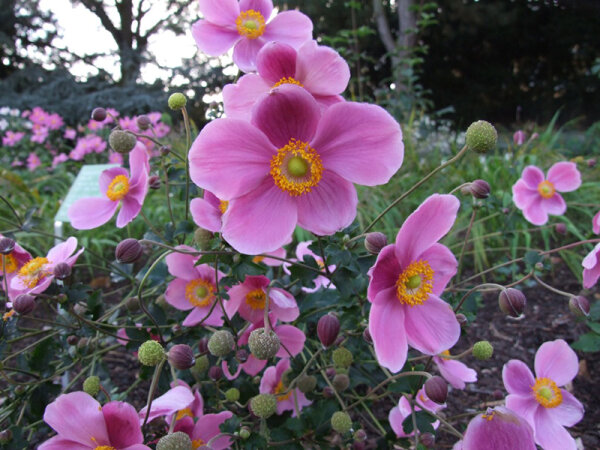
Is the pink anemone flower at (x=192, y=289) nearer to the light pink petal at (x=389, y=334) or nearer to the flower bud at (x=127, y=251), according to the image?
the flower bud at (x=127, y=251)

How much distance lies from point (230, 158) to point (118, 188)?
1.60 feet

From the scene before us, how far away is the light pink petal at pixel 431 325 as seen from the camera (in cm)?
82

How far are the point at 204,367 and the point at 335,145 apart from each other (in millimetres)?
625

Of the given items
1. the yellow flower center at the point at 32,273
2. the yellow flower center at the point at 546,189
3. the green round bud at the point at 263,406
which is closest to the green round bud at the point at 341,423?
the green round bud at the point at 263,406

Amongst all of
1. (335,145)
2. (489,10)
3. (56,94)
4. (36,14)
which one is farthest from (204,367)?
(36,14)

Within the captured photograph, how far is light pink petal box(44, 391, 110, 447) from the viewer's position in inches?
29.5

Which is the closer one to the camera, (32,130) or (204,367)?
(204,367)

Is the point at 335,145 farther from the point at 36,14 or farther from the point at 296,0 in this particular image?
the point at 36,14

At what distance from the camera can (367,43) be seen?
41.3ft

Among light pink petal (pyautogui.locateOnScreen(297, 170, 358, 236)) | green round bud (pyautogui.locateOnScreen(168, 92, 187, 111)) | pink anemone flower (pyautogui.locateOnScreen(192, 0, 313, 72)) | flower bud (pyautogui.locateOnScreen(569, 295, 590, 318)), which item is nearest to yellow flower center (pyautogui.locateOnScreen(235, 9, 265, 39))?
pink anemone flower (pyautogui.locateOnScreen(192, 0, 313, 72))

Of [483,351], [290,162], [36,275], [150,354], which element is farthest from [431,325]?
[36,275]

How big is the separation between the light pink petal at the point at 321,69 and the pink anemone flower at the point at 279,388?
690mm

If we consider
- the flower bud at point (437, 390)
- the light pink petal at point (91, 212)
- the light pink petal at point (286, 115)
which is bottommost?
the flower bud at point (437, 390)

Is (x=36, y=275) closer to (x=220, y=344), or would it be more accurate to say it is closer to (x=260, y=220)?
(x=220, y=344)
